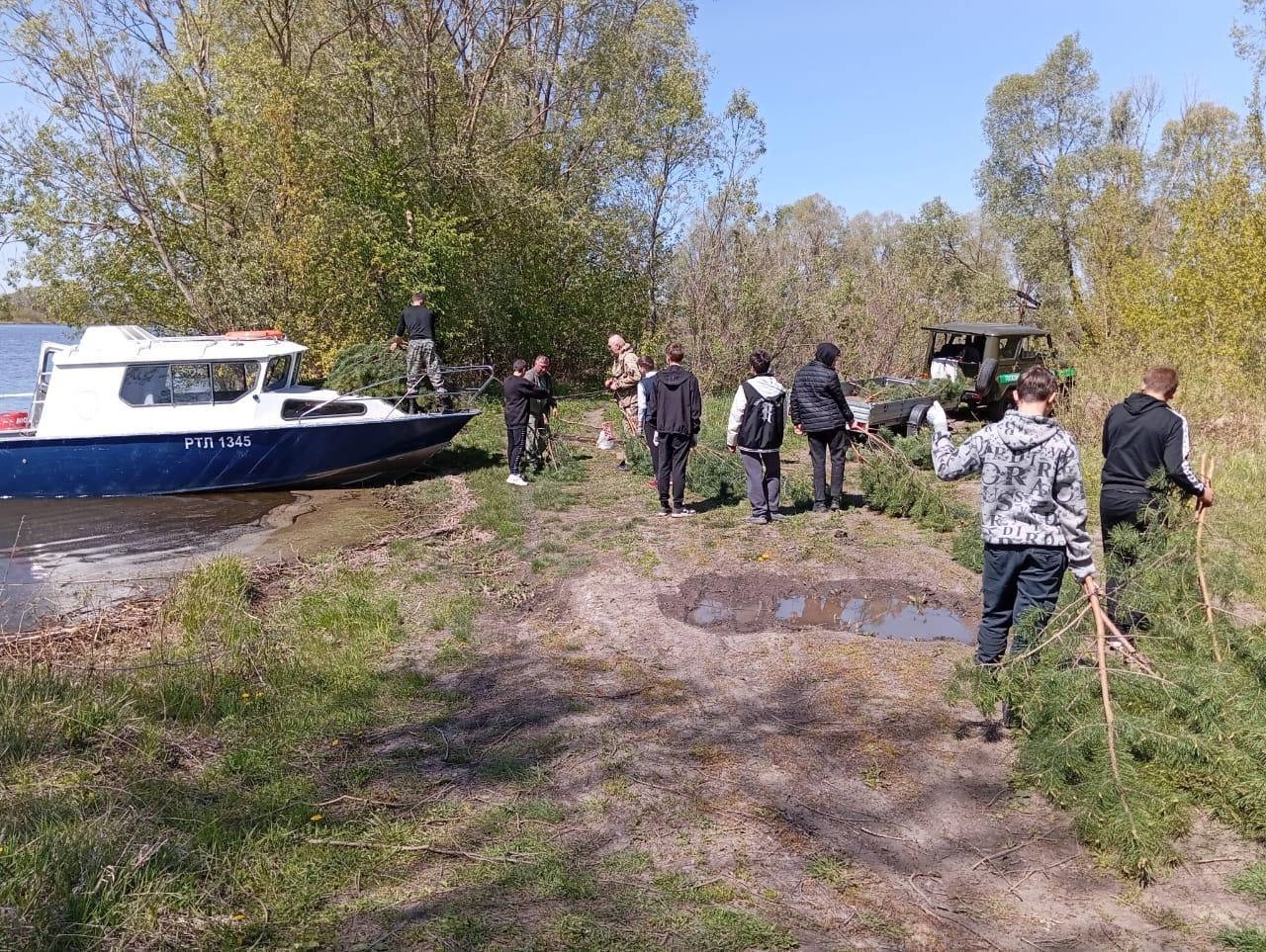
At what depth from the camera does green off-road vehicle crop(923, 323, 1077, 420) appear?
16.4 metres

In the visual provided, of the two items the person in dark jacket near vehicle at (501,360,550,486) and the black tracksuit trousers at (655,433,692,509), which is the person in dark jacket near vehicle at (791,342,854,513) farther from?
the person in dark jacket near vehicle at (501,360,550,486)

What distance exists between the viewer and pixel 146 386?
12.1m

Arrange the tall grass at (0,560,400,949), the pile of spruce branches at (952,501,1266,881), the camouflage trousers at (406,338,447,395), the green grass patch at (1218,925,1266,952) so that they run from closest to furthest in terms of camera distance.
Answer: the green grass patch at (1218,925,1266,952)
the tall grass at (0,560,400,949)
the pile of spruce branches at (952,501,1266,881)
the camouflage trousers at (406,338,447,395)

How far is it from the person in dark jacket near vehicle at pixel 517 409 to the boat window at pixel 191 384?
162 inches

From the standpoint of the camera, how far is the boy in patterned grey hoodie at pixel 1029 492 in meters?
4.53

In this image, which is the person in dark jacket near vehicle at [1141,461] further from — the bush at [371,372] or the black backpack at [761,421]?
the bush at [371,372]

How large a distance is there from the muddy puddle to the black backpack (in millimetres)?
1840

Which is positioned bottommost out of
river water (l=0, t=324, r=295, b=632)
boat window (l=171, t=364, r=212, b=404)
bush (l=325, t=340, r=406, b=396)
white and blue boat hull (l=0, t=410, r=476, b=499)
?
river water (l=0, t=324, r=295, b=632)

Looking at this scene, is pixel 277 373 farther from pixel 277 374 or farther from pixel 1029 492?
pixel 1029 492

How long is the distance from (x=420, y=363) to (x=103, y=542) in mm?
5513

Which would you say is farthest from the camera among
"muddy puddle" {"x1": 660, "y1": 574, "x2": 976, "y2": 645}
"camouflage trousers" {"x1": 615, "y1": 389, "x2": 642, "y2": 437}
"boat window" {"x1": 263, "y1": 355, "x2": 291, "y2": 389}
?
"camouflage trousers" {"x1": 615, "y1": 389, "x2": 642, "y2": 437}

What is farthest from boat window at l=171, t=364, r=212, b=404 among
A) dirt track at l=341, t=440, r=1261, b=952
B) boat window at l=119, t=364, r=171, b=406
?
dirt track at l=341, t=440, r=1261, b=952

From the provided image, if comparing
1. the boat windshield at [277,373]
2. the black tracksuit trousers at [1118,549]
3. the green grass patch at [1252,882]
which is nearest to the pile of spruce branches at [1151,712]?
the black tracksuit trousers at [1118,549]

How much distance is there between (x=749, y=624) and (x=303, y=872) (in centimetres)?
412
